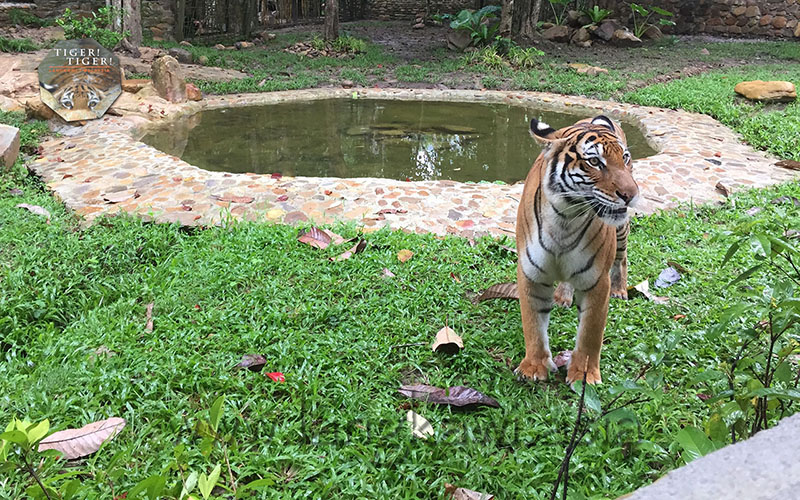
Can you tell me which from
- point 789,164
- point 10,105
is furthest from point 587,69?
point 10,105

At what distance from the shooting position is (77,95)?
7.44 metres

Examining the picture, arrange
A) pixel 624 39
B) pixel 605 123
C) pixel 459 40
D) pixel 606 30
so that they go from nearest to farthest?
pixel 605 123
pixel 459 40
pixel 624 39
pixel 606 30

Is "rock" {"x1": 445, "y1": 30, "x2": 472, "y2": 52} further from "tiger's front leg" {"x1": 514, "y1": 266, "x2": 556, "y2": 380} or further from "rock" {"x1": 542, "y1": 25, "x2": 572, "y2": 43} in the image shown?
"tiger's front leg" {"x1": 514, "y1": 266, "x2": 556, "y2": 380}

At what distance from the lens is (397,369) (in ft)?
9.02

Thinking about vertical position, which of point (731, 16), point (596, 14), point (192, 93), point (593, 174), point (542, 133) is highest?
point (731, 16)

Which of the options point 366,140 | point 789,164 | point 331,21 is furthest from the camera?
point 331,21

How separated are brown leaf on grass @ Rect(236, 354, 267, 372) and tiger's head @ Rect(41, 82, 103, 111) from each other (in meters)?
6.33

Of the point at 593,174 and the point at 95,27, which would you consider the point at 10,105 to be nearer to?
the point at 95,27

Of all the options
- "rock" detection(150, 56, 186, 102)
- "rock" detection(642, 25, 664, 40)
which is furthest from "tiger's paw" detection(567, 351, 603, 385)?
"rock" detection(642, 25, 664, 40)

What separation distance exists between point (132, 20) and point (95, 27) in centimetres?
332

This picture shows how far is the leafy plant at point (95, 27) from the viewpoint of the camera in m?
7.79

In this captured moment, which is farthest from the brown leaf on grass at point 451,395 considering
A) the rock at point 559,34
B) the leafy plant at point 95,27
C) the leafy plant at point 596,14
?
the leafy plant at point 596,14

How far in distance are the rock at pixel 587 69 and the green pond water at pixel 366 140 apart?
10.3 ft

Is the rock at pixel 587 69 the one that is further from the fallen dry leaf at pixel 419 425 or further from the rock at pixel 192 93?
the fallen dry leaf at pixel 419 425
